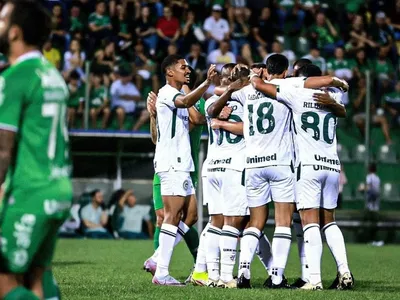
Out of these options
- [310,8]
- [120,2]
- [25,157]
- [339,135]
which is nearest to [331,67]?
[339,135]

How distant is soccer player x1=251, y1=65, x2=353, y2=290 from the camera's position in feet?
37.1

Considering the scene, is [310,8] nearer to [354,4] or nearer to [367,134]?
[354,4]

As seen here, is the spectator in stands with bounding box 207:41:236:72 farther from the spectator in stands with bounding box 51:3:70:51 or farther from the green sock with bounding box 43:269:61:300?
the green sock with bounding box 43:269:61:300

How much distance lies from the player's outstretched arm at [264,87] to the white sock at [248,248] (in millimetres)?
1518

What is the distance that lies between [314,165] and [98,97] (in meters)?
12.5

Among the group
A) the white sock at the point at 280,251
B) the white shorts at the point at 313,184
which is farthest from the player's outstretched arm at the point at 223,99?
the white sock at the point at 280,251

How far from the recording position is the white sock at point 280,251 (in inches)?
445

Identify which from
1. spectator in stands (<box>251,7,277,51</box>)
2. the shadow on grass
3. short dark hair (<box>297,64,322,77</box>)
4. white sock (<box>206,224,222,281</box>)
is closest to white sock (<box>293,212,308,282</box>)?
white sock (<box>206,224,222,281</box>)

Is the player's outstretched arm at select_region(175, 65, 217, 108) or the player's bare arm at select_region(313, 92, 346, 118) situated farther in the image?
the player's bare arm at select_region(313, 92, 346, 118)

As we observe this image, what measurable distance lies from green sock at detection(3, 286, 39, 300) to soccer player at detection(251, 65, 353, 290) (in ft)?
21.0

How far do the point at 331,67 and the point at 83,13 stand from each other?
676 centimetres

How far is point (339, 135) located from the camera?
24.5 m

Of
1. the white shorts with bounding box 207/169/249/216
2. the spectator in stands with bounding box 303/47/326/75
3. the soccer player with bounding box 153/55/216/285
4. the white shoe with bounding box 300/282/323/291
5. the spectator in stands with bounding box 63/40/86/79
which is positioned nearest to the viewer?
the white shoe with bounding box 300/282/323/291

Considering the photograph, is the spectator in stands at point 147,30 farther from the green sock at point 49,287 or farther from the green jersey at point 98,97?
the green sock at point 49,287
